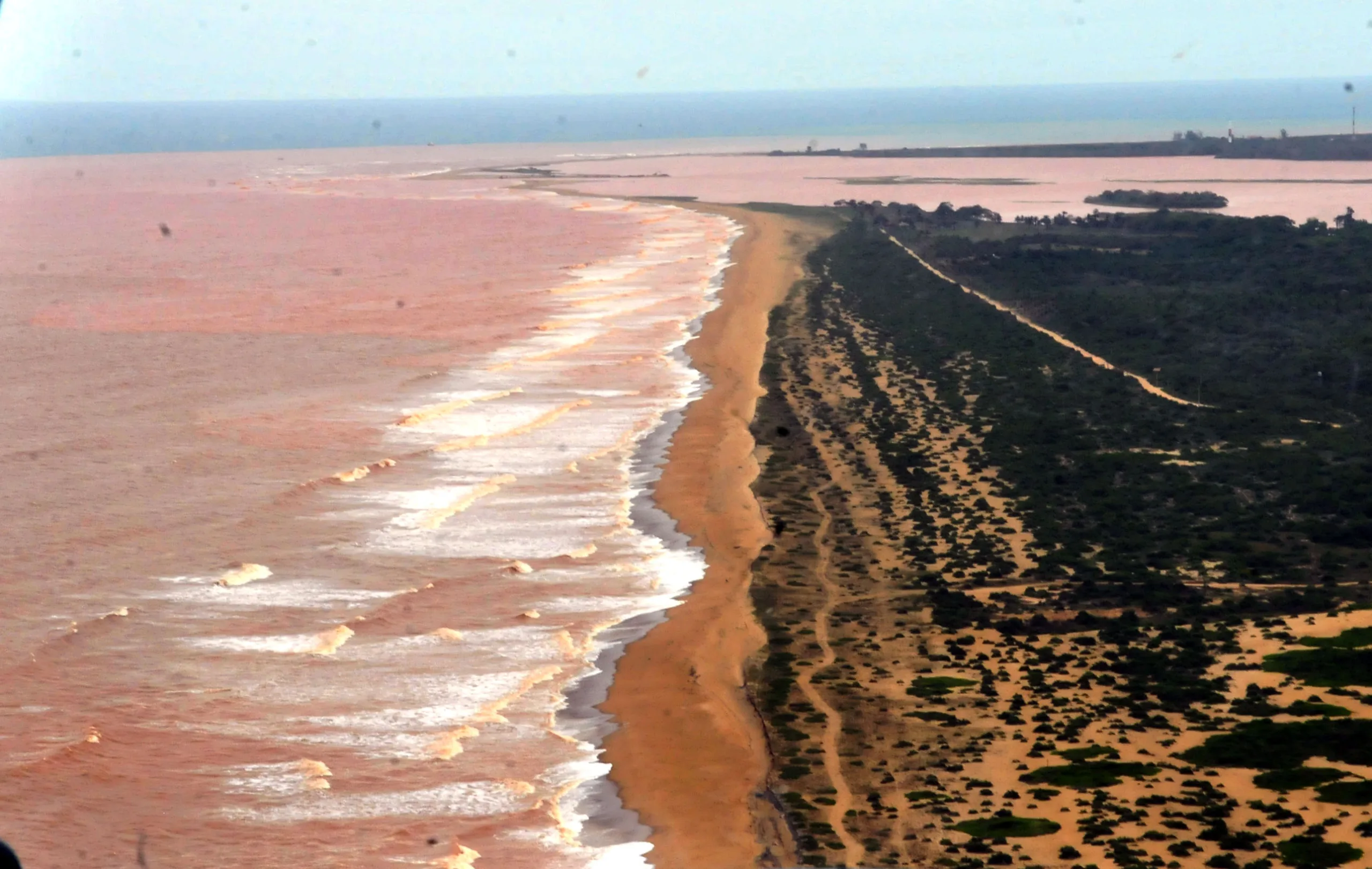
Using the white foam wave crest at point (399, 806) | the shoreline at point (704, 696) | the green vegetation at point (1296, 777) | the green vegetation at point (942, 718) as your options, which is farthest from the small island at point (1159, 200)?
the white foam wave crest at point (399, 806)

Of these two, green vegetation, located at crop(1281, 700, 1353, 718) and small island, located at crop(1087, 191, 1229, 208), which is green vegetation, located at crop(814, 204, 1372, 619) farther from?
small island, located at crop(1087, 191, 1229, 208)

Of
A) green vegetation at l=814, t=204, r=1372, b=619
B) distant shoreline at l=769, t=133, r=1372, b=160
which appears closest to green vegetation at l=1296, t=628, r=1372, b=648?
green vegetation at l=814, t=204, r=1372, b=619

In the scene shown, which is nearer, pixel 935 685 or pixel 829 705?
pixel 829 705

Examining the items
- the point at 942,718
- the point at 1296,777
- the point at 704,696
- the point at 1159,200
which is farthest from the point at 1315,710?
the point at 1159,200

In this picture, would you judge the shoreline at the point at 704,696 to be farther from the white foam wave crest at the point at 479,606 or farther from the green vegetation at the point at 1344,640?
the green vegetation at the point at 1344,640

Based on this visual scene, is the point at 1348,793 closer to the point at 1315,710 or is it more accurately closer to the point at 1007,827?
the point at 1315,710

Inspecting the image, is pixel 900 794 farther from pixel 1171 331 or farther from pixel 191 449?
pixel 1171 331
